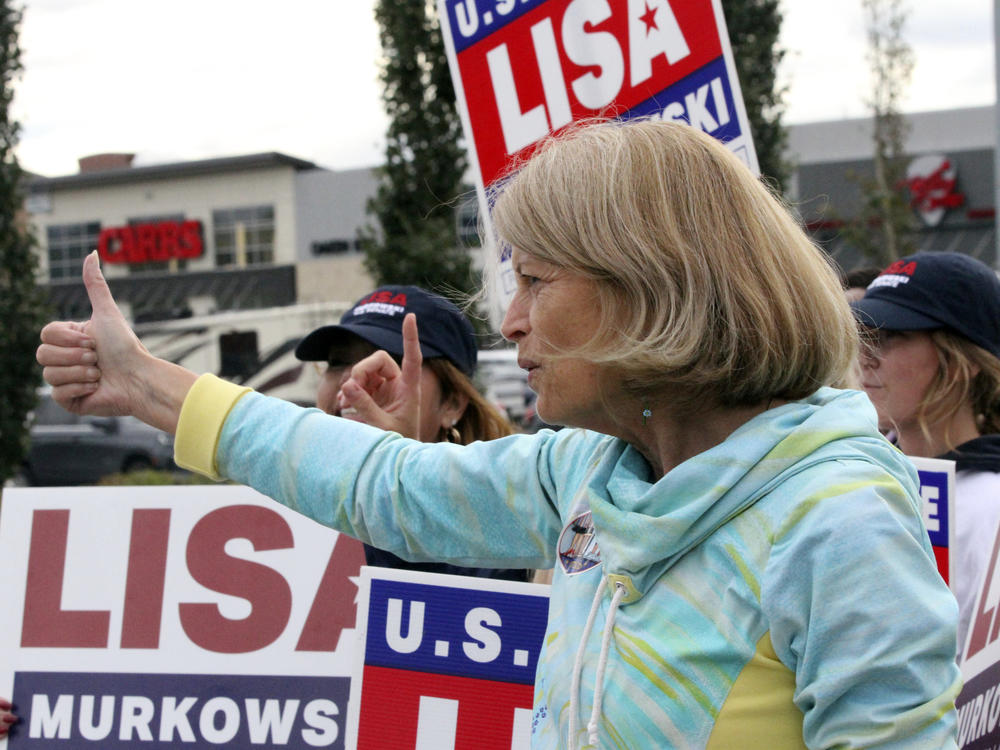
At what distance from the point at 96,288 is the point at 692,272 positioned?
0.83 meters

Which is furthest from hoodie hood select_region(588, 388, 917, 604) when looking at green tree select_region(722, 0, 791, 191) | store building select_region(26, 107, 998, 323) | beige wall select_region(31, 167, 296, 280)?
beige wall select_region(31, 167, 296, 280)

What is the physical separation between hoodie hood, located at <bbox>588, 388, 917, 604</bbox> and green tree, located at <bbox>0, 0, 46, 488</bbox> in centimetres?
919

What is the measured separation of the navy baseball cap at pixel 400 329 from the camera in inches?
100

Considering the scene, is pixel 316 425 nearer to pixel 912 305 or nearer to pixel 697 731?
pixel 697 731

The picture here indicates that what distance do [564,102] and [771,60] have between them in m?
11.9

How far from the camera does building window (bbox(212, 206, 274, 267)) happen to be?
37.4 meters

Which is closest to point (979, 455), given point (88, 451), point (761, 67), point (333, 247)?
point (761, 67)

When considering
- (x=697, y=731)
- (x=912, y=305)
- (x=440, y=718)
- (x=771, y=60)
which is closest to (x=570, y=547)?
(x=697, y=731)

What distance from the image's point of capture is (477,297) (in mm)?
1550

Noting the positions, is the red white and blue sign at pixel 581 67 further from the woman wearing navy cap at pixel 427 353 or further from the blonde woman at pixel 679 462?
the blonde woman at pixel 679 462

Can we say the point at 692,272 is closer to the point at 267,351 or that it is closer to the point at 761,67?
the point at 761,67

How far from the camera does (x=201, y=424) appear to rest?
1.39 m

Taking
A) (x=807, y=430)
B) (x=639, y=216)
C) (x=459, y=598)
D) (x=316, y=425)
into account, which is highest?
(x=639, y=216)

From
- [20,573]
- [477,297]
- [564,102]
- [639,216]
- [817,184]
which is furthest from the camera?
[817,184]
